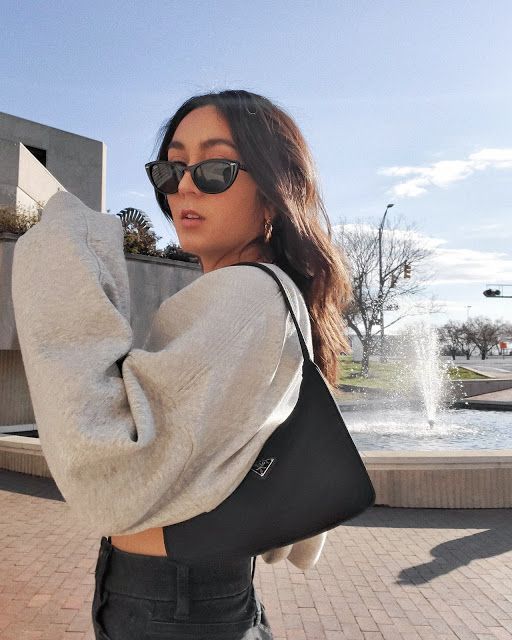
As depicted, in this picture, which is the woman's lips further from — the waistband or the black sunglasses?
the waistband

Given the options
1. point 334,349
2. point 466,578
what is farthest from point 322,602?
point 334,349

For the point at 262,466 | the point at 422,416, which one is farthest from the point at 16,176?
the point at 262,466

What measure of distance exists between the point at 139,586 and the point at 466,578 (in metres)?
4.60

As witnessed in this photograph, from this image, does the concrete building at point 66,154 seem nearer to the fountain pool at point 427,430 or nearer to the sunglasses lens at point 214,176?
the fountain pool at point 427,430

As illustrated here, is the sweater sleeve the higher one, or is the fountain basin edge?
the sweater sleeve

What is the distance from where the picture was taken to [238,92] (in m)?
1.48

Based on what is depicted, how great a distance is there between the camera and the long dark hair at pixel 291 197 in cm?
137

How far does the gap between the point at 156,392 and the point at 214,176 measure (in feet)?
1.90

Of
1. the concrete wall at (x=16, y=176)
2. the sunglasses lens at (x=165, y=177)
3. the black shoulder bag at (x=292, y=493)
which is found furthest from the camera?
the concrete wall at (x=16, y=176)

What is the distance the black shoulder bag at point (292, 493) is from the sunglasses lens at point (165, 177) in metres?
0.55

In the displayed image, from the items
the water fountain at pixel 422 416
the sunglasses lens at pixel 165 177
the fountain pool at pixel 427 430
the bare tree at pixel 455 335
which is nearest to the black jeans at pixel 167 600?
the sunglasses lens at pixel 165 177

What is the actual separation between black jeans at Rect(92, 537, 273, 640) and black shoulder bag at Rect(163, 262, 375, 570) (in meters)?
Result: 0.08

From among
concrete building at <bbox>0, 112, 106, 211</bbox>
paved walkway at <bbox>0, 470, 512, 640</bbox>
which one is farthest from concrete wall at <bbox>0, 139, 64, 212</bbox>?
paved walkway at <bbox>0, 470, 512, 640</bbox>

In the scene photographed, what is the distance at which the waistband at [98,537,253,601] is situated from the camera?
44.6 inches
